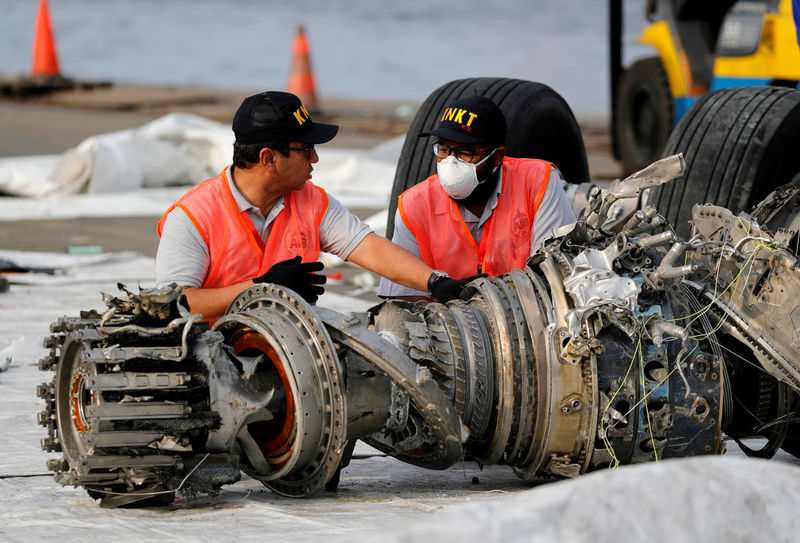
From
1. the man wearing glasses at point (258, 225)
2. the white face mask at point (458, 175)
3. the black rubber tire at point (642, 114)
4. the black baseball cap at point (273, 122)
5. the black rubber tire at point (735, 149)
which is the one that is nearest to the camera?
the man wearing glasses at point (258, 225)

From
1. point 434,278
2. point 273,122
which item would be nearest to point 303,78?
point 273,122

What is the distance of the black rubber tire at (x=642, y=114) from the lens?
1123cm

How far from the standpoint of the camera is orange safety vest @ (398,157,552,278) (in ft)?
17.8

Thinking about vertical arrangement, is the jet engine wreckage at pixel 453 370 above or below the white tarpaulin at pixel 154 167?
above

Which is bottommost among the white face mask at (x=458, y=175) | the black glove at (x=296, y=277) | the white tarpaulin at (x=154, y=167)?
the white tarpaulin at (x=154, y=167)

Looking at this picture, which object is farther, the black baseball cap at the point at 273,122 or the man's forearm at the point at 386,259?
the man's forearm at the point at 386,259

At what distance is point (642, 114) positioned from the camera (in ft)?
38.5

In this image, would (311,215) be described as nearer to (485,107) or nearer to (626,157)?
(485,107)

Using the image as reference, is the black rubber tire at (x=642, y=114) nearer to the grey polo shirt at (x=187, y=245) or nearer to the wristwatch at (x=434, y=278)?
the wristwatch at (x=434, y=278)

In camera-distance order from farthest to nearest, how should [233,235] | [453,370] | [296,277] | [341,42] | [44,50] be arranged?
[341,42] < [44,50] < [233,235] < [296,277] < [453,370]

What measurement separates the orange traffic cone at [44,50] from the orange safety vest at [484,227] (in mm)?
13072

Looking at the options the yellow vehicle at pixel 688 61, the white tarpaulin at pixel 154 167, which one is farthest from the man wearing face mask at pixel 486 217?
the white tarpaulin at pixel 154 167

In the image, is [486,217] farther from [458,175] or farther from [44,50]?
[44,50]

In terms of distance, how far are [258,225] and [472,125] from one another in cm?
104
